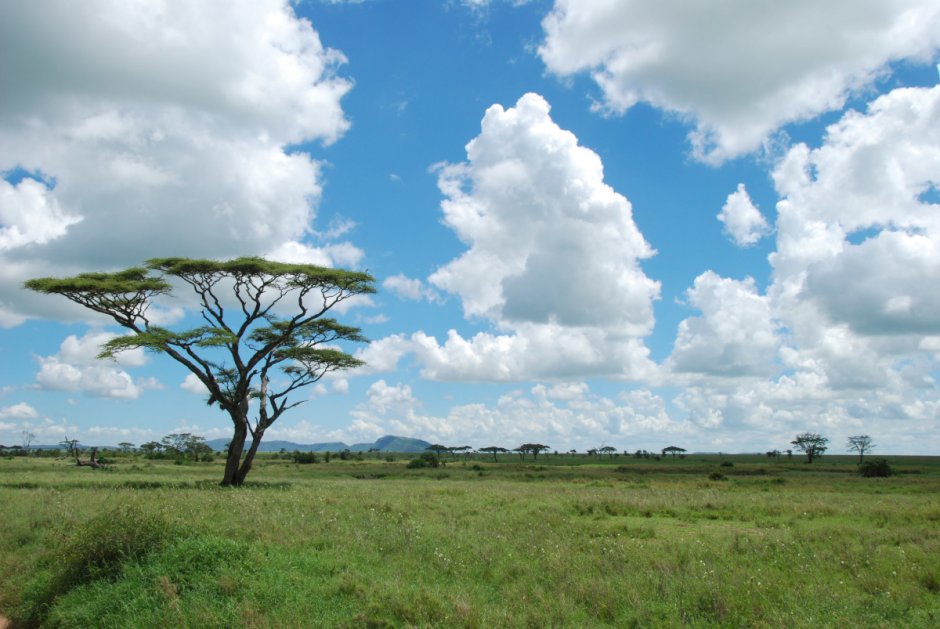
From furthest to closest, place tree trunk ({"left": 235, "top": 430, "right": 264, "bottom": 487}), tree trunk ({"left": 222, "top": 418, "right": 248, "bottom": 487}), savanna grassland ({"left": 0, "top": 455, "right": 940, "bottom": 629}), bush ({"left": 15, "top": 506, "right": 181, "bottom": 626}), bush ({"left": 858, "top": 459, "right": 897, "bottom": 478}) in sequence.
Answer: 1. bush ({"left": 858, "top": 459, "right": 897, "bottom": 478})
2. tree trunk ({"left": 235, "top": 430, "right": 264, "bottom": 487})
3. tree trunk ({"left": 222, "top": 418, "right": 248, "bottom": 487})
4. bush ({"left": 15, "top": 506, "right": 181, "bottom": 626})
5. savanna grassland ({"left": 0, "top": 455, "right": 940, "bottom": 629})

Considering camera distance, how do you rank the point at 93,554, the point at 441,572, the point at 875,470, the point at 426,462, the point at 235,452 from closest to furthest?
the point at 93,554
the point at 441,572
the point at 235,452
the point at 875,470
the point at 426,462

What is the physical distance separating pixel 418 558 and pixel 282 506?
7.50 m

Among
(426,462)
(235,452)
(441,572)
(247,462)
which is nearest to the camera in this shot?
(441,572)

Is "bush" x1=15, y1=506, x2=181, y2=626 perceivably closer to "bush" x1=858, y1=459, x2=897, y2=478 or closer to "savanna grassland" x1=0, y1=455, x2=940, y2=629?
"savanna grassland" x1=0, y1=455, x2=940, y2=629

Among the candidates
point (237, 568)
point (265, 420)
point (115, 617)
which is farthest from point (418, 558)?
point (265, 420)

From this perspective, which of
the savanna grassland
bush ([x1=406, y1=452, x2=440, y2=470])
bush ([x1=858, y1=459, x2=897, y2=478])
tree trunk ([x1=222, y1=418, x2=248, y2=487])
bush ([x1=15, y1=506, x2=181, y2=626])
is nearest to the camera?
the savanna grassland

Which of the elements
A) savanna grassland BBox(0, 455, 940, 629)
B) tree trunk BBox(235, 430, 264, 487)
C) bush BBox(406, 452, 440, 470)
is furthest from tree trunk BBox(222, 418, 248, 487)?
bush BBox(406, 452, 440, 470)

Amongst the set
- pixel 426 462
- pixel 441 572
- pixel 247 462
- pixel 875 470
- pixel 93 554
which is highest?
pixel 93 554

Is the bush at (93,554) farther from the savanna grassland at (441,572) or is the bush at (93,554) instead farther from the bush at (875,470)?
the bush at (875,470)

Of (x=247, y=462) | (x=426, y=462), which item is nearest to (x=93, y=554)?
(x=247, y=462)

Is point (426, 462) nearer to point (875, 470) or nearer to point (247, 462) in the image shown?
Result: point (247, 462)

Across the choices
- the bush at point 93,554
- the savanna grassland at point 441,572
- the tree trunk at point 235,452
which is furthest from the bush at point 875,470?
the bush at point 93,554

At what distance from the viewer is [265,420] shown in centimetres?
2723

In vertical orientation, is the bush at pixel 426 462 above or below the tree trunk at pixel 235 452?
below
